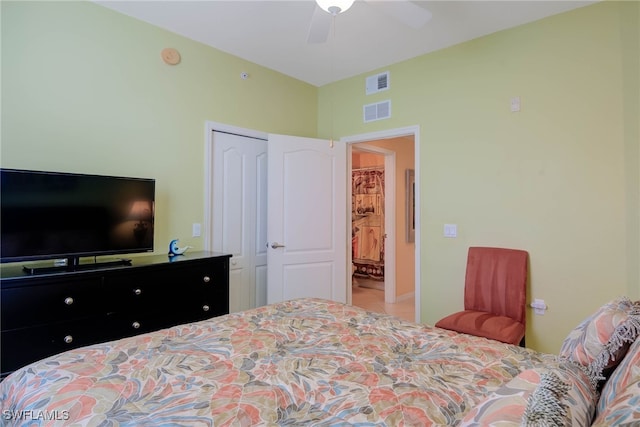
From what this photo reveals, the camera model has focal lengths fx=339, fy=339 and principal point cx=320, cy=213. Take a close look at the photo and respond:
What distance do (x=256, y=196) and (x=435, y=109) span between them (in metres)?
1.97

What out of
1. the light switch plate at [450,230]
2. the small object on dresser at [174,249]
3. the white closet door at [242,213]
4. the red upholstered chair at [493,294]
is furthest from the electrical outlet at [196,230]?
the light switch plate at [450,230]

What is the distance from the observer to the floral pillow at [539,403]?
2.09 feet

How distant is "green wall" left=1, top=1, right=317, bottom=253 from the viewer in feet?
7.16

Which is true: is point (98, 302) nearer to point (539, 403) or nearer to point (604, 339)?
point (539, 403)

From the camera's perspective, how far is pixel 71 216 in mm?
2123

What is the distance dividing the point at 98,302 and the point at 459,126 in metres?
3.10

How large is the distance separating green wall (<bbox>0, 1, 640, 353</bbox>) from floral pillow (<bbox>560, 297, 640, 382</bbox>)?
1634 millimetres

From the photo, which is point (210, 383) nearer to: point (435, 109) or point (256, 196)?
point (256, 196)

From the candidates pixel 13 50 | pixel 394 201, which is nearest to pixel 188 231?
pixel 13 50

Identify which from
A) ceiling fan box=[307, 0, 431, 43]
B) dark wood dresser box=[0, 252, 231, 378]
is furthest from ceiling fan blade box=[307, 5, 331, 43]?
dark wood dresser box=[0, 252, 231, 378]

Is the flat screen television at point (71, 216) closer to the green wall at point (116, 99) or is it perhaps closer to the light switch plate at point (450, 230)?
the green wall at point (116, 99)

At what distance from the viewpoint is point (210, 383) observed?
1084mm

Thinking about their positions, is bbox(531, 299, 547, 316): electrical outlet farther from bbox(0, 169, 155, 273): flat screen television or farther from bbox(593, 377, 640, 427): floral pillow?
bbox(0, 169, 155, 273): flat screen television

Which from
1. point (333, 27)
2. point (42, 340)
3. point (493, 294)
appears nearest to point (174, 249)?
point (42, 340)
